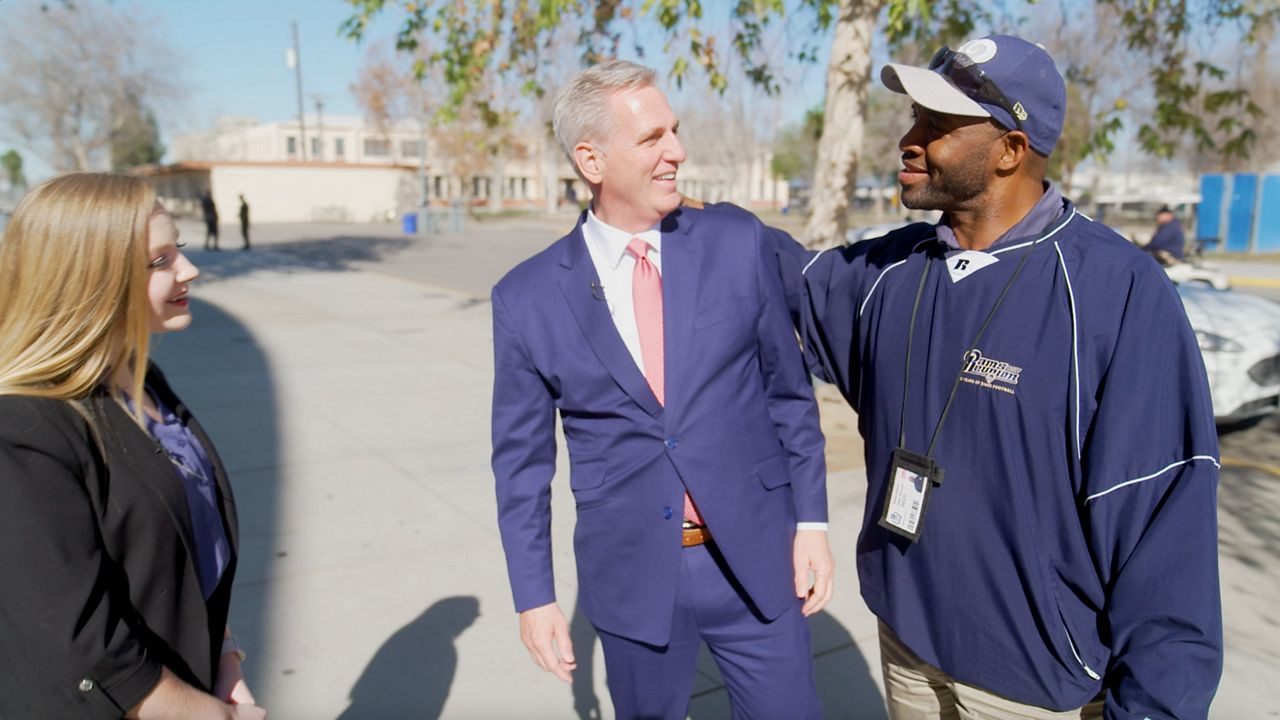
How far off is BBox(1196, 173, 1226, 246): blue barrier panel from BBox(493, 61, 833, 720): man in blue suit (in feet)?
93.4

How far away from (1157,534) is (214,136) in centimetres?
8584

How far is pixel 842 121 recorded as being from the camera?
7.01 meters

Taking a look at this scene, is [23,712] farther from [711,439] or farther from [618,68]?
[618,68]

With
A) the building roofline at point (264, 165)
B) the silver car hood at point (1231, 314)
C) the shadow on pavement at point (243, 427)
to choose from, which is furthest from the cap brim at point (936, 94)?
the building roofline at point (264, 165)

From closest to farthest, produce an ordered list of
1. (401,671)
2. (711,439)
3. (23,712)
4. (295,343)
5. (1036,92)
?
(23,712) → (1036,92) → (711,439) → (401,671) → (295,343)

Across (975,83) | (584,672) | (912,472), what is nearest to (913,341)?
(912,472)

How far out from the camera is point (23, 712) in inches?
60.7

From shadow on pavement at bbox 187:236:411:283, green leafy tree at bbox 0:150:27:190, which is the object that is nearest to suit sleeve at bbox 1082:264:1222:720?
shadow on pavement at bbox 187:236:411:283

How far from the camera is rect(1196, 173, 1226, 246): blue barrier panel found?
26.6 meters

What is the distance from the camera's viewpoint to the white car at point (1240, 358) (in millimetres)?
6941

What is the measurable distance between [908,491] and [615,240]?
90 cm

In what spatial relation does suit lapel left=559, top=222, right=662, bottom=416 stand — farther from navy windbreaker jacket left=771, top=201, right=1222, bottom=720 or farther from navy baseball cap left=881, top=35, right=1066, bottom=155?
navy baseball cap left=881, top=35, right=1066, bottom=155

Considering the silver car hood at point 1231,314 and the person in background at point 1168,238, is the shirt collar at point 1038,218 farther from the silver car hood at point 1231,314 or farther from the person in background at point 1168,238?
the person in background at point 1168,238

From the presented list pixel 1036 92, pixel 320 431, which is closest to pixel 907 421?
pixel 1036 92
